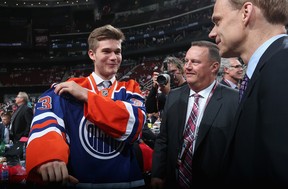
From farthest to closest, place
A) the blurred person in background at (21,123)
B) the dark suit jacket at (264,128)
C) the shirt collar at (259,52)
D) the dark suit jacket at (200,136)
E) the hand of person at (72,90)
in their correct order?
1. the blurred person in background at (21,123)
2. the dark suit jacket at (200,136)
3. the hand of person at (72,90)
4. the shirt collar at (259,52)
5. the dark suit jacket at (264,128)

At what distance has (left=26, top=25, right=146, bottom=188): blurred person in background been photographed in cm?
131

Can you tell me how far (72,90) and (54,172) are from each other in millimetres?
416

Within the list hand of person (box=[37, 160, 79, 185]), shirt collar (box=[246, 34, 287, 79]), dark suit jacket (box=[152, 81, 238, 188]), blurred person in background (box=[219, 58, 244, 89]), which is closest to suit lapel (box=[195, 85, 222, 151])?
dark suit jacket (box=[152, 81, 238, 188])

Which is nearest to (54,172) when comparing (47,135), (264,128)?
(47,135)

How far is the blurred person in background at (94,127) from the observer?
4.31ft

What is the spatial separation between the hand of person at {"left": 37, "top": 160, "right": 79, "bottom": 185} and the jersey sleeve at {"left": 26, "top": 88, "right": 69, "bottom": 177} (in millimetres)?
25

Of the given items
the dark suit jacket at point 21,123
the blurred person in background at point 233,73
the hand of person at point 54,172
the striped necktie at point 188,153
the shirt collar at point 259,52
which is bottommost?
the dark suit jacket at point 21,123

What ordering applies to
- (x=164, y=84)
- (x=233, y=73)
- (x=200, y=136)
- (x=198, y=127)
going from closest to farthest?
1. (x=200, y=136)
2. (x=198, y=127)
3. (x=164, y=84)
4. (x=233, y=73)

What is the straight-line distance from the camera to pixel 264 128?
0.90 m

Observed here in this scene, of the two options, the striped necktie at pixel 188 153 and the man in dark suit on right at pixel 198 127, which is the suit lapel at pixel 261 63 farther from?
the striped necktie at pixel 188 153

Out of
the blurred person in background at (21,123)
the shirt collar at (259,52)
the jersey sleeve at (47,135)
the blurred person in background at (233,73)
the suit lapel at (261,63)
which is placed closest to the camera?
the suit lapel at (261,63)

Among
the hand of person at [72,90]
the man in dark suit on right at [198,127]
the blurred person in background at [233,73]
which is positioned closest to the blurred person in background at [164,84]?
the man in dark suit on right at [198,127]

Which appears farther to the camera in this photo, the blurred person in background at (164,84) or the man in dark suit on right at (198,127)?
the blurred person in background at (164,84)

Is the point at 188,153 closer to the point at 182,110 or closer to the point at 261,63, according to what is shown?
the point at 182,110
